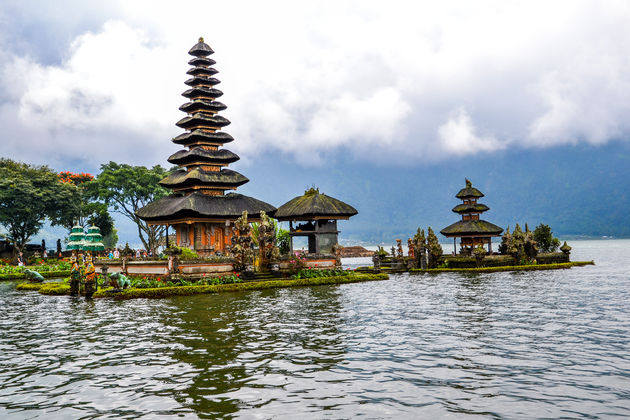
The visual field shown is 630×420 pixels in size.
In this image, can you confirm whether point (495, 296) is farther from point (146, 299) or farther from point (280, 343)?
point (146, 299)

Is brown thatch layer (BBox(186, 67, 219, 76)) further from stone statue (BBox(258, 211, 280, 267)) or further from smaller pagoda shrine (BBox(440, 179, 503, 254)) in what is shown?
smaller pagoda shrine (BBox(440, 179, 503, 254))

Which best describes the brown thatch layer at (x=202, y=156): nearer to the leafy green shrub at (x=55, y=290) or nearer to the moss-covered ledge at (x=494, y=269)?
the leafy green shrub at (x=55, y=290)

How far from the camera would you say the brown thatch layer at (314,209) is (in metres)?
44.8

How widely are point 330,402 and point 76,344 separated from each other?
33.8 feet

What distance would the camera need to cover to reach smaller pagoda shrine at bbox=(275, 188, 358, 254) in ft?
148

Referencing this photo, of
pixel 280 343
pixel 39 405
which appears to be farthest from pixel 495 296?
pixel 39 405

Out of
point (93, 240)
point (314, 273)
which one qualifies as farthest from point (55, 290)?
point (314, 273)

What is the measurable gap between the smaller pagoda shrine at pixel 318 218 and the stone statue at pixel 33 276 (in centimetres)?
Answer: 2066

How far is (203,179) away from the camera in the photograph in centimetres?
4831

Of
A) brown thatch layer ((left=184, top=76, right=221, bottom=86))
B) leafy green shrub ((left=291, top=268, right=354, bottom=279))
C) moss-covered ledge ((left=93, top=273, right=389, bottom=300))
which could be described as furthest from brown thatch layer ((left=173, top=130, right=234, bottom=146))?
moss-covered ledge ((left=93, top=273, right=389, bottom=300))

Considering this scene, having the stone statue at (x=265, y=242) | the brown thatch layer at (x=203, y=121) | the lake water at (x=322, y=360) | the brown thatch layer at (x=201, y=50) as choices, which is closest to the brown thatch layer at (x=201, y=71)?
the brown thatch layer at (x=201, y=50)

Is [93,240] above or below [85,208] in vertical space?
below

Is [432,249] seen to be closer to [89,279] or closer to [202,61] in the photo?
[202,61]

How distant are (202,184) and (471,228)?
96.0 ft
